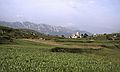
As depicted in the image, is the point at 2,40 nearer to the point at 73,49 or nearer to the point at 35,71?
the point at 73,49

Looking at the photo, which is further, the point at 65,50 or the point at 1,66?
Result: the point at 65,50

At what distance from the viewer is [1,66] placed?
37375 mm

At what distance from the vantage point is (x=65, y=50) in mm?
76688

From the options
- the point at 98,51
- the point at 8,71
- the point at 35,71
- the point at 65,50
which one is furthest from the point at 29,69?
the point at 98,51

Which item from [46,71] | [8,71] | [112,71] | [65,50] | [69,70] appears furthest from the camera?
[65,50]

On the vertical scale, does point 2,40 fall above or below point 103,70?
above

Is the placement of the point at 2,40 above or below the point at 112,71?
above

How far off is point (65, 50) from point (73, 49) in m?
3.37

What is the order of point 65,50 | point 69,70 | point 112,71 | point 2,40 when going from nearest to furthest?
point 69,70, point 112,71, point 65,50, point 2,40

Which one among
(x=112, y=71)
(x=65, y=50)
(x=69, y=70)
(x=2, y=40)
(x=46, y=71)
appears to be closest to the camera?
(x=46, y=71)

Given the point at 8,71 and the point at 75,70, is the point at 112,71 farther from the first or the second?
the point at 8,71

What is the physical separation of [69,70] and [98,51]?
43.2 m

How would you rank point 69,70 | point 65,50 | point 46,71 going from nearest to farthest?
1. point 46,71
2. point 69,70
3. point 65,50

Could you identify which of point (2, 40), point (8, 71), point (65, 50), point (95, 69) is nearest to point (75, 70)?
point (95, 69)
